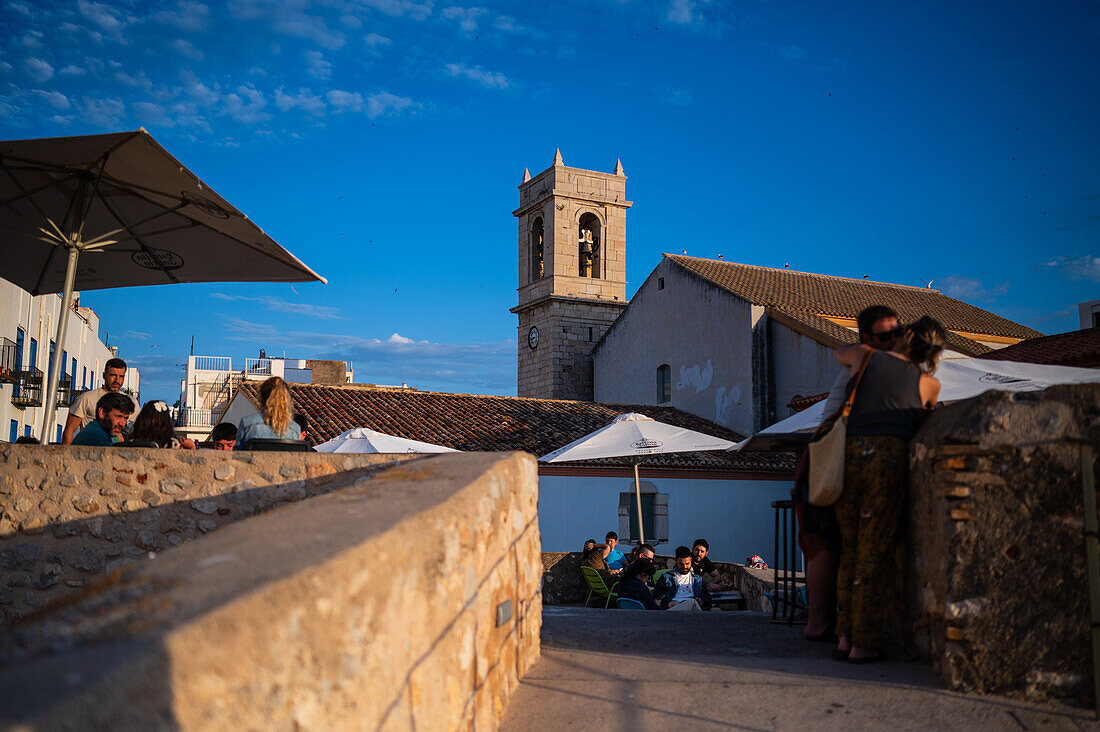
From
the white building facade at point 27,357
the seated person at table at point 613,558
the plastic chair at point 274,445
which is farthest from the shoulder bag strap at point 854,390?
the white building facade at point 27,357

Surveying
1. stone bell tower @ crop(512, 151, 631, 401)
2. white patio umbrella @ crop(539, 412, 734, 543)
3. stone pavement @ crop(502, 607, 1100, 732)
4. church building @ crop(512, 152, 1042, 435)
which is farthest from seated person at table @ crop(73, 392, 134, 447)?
stone bell tower @ crop(512, 151, 631, 401)

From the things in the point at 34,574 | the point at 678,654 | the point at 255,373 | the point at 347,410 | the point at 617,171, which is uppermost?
the point at 617,171

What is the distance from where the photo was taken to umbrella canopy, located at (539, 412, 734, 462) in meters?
12.8

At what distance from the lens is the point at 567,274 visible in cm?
3120

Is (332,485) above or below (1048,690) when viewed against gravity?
above

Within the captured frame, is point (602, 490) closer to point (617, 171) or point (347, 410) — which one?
point (347, 410)

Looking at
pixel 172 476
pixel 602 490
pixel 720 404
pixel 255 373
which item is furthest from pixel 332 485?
pixel 255 373

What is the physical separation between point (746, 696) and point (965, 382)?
152 inches

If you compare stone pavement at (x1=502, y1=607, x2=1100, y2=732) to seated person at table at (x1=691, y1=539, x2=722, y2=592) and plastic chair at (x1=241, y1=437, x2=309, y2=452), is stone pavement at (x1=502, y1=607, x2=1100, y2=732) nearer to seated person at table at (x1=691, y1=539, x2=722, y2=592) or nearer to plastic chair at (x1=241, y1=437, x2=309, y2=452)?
plastic chair at (x1=241, y1=437, x2=309, y2=452)

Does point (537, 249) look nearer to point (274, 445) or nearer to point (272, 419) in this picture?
point (272, 419)

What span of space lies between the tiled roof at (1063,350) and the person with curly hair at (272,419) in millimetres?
10218

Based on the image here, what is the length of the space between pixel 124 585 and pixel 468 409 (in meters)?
20.2

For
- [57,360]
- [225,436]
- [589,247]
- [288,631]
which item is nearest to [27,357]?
[589,247]

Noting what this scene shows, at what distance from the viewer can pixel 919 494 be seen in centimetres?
402
